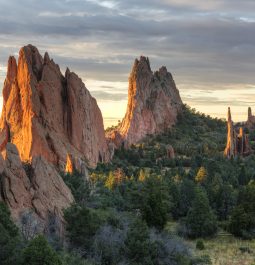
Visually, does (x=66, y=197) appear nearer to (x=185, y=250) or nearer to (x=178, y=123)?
(x=185, y=250)

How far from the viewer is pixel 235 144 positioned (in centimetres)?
12012

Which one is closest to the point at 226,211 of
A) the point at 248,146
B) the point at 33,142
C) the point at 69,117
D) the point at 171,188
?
the point at 171,188

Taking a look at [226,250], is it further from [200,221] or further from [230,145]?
[230,145]

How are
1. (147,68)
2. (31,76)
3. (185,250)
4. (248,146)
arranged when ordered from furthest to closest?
(147,68) → (248,146) → (31,76) → (185,250)

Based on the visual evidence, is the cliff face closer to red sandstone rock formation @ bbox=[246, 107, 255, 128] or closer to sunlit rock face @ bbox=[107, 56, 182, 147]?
sunlit rock face @ bbox=[107, 56, 182, 147]

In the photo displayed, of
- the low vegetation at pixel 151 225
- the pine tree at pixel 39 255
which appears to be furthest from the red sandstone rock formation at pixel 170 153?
the pine tree at pixel 39 255

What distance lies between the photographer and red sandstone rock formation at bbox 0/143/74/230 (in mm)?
37409

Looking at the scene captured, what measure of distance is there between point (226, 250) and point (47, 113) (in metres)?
54.0

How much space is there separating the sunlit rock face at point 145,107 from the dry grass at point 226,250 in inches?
3069

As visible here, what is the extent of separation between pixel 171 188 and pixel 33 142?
101ft

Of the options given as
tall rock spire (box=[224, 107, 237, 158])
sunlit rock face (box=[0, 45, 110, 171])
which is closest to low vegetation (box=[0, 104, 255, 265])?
sunlit rock face (box=[0, 45, 110, 171])

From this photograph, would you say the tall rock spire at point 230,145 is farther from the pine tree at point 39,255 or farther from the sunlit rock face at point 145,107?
the pine tree at point 39,255

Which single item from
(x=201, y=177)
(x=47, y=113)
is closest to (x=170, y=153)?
(x=47, y=113)

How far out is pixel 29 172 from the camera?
4172 centimetres
